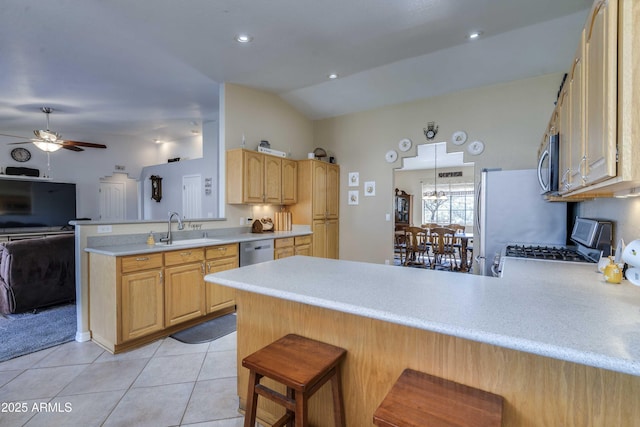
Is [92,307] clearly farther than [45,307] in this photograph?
No

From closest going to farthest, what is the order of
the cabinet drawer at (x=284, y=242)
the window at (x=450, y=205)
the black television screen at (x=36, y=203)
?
the cabinet drawer at (x=284, y=242) < the black television screen at (x=36, y=203) < the window at (x=450, y=205)

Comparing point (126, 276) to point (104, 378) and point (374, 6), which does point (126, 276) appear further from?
point (374, 6)

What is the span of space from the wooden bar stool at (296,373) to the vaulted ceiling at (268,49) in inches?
107

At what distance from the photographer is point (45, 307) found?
3.55 meters

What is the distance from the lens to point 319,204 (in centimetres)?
497

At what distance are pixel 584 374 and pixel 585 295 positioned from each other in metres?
0.47

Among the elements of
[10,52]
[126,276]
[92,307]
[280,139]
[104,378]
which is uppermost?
[10,52]

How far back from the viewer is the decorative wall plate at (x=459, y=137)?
433 centimetres

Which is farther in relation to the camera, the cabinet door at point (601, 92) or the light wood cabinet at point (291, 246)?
the light wood cabinet at point (291, 246)

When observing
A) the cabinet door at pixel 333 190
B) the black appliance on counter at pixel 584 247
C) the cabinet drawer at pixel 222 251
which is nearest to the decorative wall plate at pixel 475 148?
the black appliance on counter at pixel 584 247

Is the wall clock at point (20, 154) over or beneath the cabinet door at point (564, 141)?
over

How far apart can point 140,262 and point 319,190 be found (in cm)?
296

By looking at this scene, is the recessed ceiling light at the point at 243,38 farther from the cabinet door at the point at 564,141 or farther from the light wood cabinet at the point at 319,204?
the cabinet door at the point at 564,141

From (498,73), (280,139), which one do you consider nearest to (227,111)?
(280,139)
